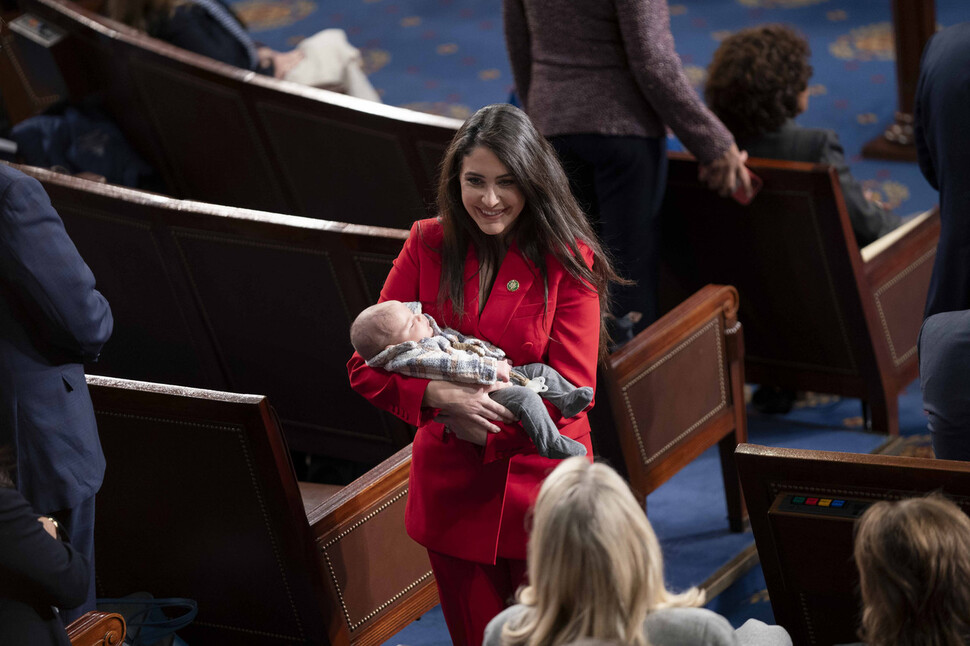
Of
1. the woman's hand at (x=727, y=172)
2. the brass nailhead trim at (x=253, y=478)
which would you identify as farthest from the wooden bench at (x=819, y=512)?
the woman's hand at (x=727, y=172)

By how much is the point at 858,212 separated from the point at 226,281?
216 cm

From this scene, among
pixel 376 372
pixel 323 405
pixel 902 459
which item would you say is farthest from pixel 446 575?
Result: pixel 323 405

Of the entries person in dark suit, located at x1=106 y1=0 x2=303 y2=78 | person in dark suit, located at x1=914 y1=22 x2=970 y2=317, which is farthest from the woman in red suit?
person in dark suit, located at x1=106 y1=0 x2=303 y2=78

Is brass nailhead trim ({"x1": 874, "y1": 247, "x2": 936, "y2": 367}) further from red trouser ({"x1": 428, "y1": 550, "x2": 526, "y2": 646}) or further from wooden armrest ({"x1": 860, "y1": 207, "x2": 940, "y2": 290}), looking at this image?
red trouser ({"x1": 428, "y1": 550, "x2": 526, "y2": 646})

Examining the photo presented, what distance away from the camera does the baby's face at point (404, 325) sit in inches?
89.4

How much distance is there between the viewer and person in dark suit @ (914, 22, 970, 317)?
8.70ft

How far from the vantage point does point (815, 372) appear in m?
4.17

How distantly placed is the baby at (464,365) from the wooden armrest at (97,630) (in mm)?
724

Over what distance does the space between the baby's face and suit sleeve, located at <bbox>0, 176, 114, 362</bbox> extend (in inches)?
27.8

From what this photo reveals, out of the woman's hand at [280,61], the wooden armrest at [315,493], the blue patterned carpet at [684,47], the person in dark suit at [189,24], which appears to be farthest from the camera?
the blue patterned carpet at [684,47]

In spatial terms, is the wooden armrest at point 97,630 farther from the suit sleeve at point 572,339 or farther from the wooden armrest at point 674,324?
the wooden armrest at point 674,324

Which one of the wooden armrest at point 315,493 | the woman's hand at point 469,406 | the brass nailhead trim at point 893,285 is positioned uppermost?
the woman's hand at point 469,406

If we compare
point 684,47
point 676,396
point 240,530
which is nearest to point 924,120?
point 676,396

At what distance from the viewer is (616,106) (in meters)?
3.46
